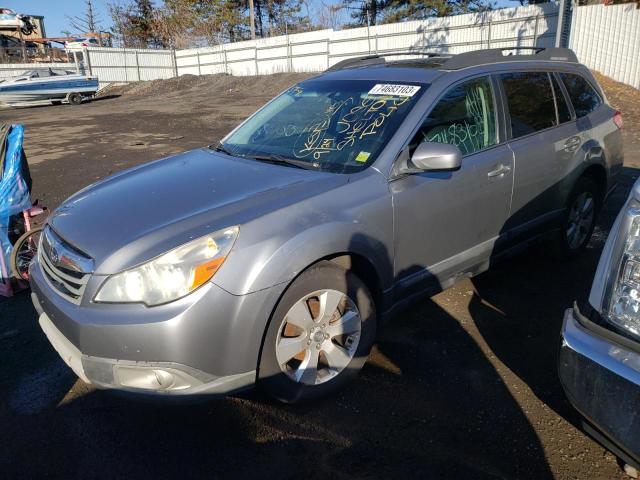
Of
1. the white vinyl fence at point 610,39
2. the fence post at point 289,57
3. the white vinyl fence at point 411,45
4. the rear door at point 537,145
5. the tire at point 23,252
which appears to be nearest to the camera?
the rear door at point 537,145

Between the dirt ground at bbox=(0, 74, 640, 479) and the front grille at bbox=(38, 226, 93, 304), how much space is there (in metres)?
0.60

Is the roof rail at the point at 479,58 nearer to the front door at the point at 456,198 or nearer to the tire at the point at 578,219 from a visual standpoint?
the front door at the point at 456,198

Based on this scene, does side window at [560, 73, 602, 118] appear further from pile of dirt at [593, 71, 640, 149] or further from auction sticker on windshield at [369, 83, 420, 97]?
pile of dirt at [593, 71, 640, 149]

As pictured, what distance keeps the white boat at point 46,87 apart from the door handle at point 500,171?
2615 cm

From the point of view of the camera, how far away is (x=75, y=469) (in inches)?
94.0

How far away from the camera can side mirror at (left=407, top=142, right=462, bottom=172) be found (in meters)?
2.84

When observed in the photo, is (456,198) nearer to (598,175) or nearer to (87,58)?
(598,175)

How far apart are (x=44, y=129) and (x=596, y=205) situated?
17.0 m

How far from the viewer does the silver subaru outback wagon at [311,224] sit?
226 centimetres

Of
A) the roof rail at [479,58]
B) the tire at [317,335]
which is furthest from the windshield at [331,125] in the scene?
the tire at [317,335]

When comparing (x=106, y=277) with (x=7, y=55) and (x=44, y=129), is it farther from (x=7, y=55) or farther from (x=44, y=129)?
(x=7, y=55)

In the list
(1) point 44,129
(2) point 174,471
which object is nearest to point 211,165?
(2) point 174,471

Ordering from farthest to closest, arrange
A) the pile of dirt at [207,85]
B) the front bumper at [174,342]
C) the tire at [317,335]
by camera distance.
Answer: the pile of dirt at [207,85], the tire at [317,335], the front bumper at [174,342]

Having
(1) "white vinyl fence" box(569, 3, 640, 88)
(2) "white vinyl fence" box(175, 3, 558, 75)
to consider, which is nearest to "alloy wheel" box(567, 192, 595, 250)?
(1) "white vinyl fence" box(569, 3, 640, 88)
